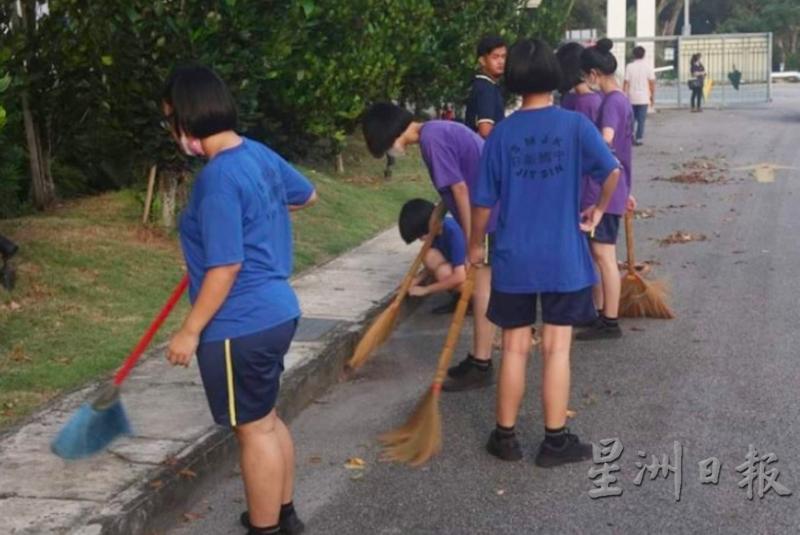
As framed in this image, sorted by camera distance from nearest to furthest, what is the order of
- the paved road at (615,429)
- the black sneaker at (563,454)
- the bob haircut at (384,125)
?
1. the paved road at (615,429)
2. the black sneaker at (563,454)
3. the bob haircut at (384,125)

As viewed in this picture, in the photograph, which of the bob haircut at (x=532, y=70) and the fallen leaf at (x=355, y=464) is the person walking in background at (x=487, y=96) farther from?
the fallen leaf at (x=355, y=464)

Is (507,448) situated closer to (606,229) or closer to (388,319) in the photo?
(388,319)

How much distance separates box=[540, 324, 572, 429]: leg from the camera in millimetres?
5422

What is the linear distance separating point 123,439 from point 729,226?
8343 mm

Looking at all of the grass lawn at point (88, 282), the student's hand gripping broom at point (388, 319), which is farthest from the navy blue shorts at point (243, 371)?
the student's hand gripping broom at point (388, 319)

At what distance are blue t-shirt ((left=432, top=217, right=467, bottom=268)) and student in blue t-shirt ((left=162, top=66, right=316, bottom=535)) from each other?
9.92 feet

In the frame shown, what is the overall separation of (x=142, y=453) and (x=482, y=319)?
2162mm

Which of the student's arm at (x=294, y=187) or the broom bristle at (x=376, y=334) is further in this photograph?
the broom bristle at (x=376, y=334)

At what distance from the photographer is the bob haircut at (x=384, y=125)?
243 inches

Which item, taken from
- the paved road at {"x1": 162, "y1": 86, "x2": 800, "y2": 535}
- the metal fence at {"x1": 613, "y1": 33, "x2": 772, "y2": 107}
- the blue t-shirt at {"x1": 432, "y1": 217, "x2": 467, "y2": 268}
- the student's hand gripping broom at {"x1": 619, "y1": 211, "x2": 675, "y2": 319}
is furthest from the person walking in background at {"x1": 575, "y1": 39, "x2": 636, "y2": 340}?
the metal fence at {"x1": 613, "y1": 33, "x2": 772, "y2": 107}

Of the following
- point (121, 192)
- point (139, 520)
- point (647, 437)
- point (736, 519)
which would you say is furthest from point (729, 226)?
point (139, 520)

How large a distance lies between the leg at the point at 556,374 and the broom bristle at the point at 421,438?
1.75 ft

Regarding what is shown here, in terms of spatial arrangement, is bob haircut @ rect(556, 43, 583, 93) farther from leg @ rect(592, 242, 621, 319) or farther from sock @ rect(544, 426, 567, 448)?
sock @ rect(544, 426, 567, 448)

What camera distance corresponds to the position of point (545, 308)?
17.8 feet
